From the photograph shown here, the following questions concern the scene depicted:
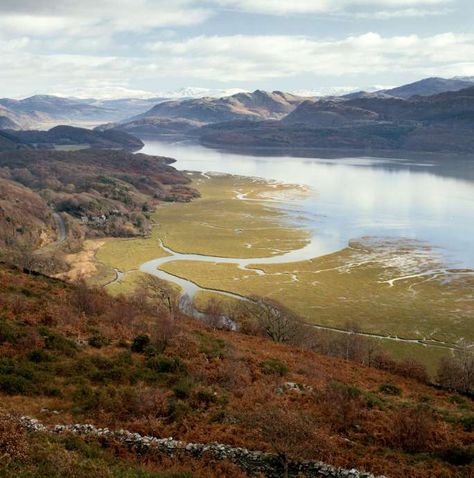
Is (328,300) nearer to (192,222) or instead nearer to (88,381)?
(88,381)

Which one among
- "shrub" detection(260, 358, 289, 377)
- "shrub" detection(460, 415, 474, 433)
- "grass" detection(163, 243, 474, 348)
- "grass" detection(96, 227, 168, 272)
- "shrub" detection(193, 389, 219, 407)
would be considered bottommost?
"grass" detection(163, 243, 474, 348)

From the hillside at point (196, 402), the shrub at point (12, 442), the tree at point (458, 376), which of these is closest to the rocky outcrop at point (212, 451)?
the hillside at point (196, 402)

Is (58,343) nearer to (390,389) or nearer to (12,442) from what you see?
(12,442)

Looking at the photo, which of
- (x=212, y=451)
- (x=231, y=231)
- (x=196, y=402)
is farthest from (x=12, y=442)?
(x=231, y=231)

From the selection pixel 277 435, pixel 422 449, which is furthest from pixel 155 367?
pixel 422 449

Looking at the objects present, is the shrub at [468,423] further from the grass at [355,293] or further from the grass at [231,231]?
the grass at [231,231]

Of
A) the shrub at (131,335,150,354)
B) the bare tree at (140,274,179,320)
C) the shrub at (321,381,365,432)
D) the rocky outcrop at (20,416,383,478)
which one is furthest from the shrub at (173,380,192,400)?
the bare tree at (140,274,179,320)

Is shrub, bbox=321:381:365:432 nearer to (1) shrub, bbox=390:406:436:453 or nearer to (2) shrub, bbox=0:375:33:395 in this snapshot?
(1) shrub, bbox=390:406:436:453
